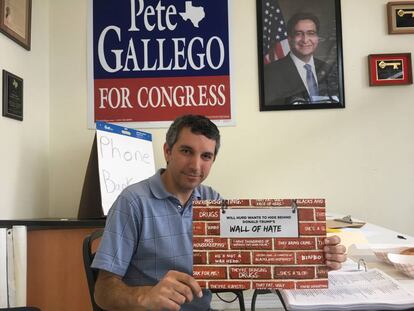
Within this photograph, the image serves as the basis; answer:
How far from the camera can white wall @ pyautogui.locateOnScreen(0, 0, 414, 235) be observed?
2.80 m

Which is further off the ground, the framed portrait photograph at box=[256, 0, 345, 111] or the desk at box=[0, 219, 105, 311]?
the framed portrait photograph at box=[256, 0, 345, 111]

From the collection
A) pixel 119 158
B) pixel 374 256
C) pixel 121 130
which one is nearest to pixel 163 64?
pixel 121 130

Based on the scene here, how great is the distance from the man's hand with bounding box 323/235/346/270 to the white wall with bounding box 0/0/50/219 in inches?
74.4

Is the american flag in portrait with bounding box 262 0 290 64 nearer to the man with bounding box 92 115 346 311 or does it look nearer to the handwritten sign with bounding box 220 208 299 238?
the man with bounding box 92 115 346 311

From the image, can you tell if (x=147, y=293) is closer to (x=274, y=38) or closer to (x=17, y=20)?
(x=17, y=20)

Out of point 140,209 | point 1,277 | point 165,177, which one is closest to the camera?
point 140,209

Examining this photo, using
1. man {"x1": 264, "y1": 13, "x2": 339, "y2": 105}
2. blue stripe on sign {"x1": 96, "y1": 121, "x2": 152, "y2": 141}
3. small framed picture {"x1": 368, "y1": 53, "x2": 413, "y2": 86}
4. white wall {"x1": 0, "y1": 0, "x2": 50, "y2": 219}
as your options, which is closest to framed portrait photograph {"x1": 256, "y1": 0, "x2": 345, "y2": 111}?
man {"x1": 264, "y1": 13, "x2": 339, "y2": 105}

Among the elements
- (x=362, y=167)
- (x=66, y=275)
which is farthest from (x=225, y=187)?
(x=66, y=275)

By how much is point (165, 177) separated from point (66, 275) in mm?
1238

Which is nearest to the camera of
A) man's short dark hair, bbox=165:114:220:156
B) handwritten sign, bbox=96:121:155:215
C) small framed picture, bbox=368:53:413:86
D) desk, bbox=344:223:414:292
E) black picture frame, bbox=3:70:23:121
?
desk, bbox=344:223:414:292

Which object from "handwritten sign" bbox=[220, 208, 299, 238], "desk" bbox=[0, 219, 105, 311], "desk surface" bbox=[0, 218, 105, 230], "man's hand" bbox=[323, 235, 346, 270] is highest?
"handwritten sign" bbox=[220, 208, 299, 238]

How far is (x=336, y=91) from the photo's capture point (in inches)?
111

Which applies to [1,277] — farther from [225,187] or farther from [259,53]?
[259,53]

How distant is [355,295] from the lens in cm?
84
